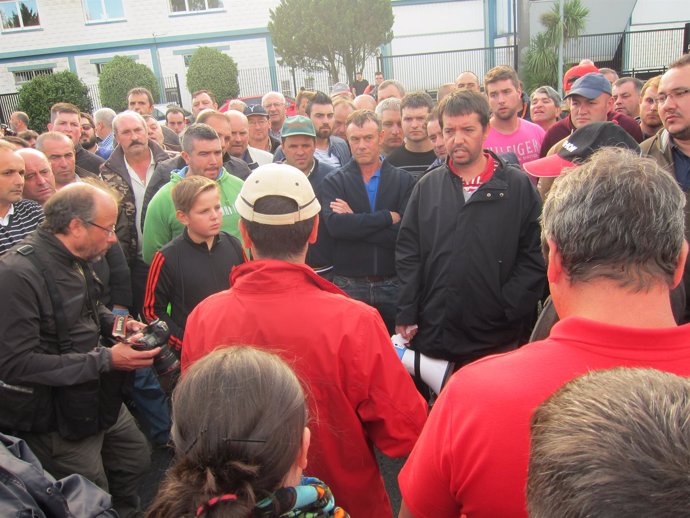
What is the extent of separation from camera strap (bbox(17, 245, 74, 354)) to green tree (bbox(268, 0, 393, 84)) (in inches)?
935

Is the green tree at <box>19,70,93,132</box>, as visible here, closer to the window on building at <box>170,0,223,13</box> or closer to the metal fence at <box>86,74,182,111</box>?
the metal fence at <box>86,74,182,111</box>

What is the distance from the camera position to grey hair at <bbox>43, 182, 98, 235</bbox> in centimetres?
265

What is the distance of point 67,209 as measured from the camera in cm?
266

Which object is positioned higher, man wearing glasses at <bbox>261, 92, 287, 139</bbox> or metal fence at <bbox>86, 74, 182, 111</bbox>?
metal fence at <bbox>86, 74, 182, 111</bbox>

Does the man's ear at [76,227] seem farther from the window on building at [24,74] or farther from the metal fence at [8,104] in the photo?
the window on building at [24,74]

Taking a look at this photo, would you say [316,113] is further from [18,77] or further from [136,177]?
[18,77]

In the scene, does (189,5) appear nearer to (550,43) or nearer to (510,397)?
(550,43)

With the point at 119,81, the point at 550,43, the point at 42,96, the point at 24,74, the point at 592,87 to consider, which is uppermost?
the point at 24,74

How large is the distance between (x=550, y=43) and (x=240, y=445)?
26.6 m

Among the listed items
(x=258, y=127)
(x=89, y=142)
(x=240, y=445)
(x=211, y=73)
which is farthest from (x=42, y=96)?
(x=240, y=445)

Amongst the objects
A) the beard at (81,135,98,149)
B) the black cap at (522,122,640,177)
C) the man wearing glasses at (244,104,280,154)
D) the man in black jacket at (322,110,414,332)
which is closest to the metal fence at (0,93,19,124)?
the beard at (81,135,98,149)

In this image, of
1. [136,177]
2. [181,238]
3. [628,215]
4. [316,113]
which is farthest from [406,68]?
[628,215]

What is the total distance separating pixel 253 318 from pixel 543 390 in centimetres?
101

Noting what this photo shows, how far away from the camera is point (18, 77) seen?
31.2m
